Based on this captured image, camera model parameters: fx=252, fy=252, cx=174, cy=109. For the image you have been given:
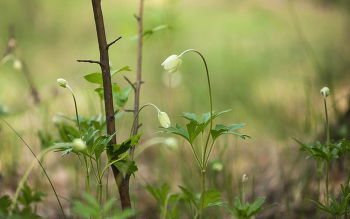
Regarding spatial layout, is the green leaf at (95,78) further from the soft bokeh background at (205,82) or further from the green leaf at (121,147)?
the soft bokeh background at (205,82)

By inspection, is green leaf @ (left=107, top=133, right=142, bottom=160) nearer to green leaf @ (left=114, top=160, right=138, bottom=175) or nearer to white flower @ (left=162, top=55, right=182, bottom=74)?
green leaf @ (left=114, top=160, right=138, bottom=175)

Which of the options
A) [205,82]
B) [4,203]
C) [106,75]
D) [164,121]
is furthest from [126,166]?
[205,82]

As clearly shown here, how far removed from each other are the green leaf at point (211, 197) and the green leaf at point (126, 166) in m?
0.24

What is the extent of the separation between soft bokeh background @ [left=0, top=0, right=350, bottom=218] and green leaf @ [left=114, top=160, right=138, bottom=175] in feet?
1.09

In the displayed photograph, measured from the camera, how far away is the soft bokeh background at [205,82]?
150cm

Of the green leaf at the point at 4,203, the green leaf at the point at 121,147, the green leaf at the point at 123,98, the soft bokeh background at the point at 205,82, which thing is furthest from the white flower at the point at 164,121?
the green leaf at the point at 4,203

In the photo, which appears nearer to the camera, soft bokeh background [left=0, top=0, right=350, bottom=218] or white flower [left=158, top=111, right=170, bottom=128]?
white flower [left=158, top=111, right=170, bottom=128]

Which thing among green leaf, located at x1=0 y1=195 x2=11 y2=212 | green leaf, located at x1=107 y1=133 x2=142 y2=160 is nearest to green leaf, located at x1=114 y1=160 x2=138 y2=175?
green leaf, located at x1=107 y1=133 x2=142 y2=160

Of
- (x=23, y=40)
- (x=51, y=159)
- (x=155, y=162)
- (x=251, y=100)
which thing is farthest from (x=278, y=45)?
(x=23, y=40)

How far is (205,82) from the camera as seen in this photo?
3150 millimetres

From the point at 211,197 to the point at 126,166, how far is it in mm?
278

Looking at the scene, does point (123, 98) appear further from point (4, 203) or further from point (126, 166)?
point (4, 203)

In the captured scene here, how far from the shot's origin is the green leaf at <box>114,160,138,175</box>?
0.74 m

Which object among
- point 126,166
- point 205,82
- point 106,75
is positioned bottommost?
point 126,166
